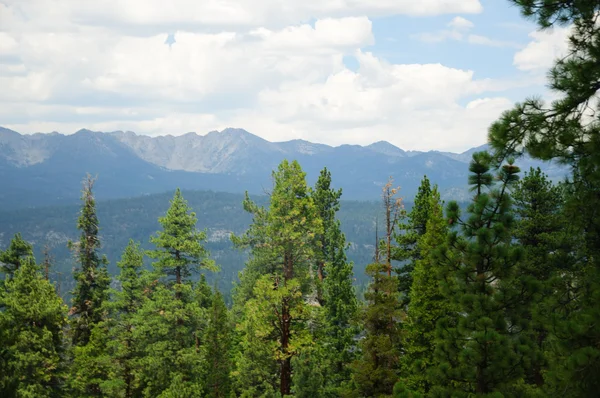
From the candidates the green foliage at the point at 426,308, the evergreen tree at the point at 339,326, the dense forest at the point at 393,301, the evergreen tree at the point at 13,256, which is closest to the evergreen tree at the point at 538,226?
the dense forest at the point at 393,301

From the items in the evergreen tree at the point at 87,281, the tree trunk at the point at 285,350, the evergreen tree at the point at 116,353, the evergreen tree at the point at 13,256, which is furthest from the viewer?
the evergreen tree at the point at 87,281

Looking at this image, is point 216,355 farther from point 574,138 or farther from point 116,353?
point 574,138

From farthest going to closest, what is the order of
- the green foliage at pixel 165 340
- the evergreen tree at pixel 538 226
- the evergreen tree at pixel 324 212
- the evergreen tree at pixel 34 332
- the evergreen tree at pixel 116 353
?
the evergreen tree at pixel 324 212, the evergreen tree at pixel 116 353, the evergreen tree at pixel 34 332, the green foliage at pixel 165 340, the evergreen tree at pixel 538 226

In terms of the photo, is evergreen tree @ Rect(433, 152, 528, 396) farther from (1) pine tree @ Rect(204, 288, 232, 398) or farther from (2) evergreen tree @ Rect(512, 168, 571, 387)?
(1) pine tree @ Rect(204, 288, 232, 398)

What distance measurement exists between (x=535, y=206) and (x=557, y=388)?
15822 millimetres

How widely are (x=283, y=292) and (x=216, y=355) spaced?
922 centimetres

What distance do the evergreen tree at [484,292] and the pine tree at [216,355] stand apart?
61.2ft

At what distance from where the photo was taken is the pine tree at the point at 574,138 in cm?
901

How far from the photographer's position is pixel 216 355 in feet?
98.9

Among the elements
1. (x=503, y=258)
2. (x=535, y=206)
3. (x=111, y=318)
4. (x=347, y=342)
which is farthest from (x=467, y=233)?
(x=111, y=318)

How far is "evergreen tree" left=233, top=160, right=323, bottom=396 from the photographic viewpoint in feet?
79.6

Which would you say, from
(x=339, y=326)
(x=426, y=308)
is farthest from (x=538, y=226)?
(x=339, y=326)

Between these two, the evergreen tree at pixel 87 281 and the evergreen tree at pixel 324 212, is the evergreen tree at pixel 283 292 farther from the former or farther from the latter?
the evergreen tree at pixel 87 281

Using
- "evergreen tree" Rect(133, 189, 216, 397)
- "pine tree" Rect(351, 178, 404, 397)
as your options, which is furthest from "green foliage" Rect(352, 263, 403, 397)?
"evergreen tree" Rect(133, 189, 216, 397)
